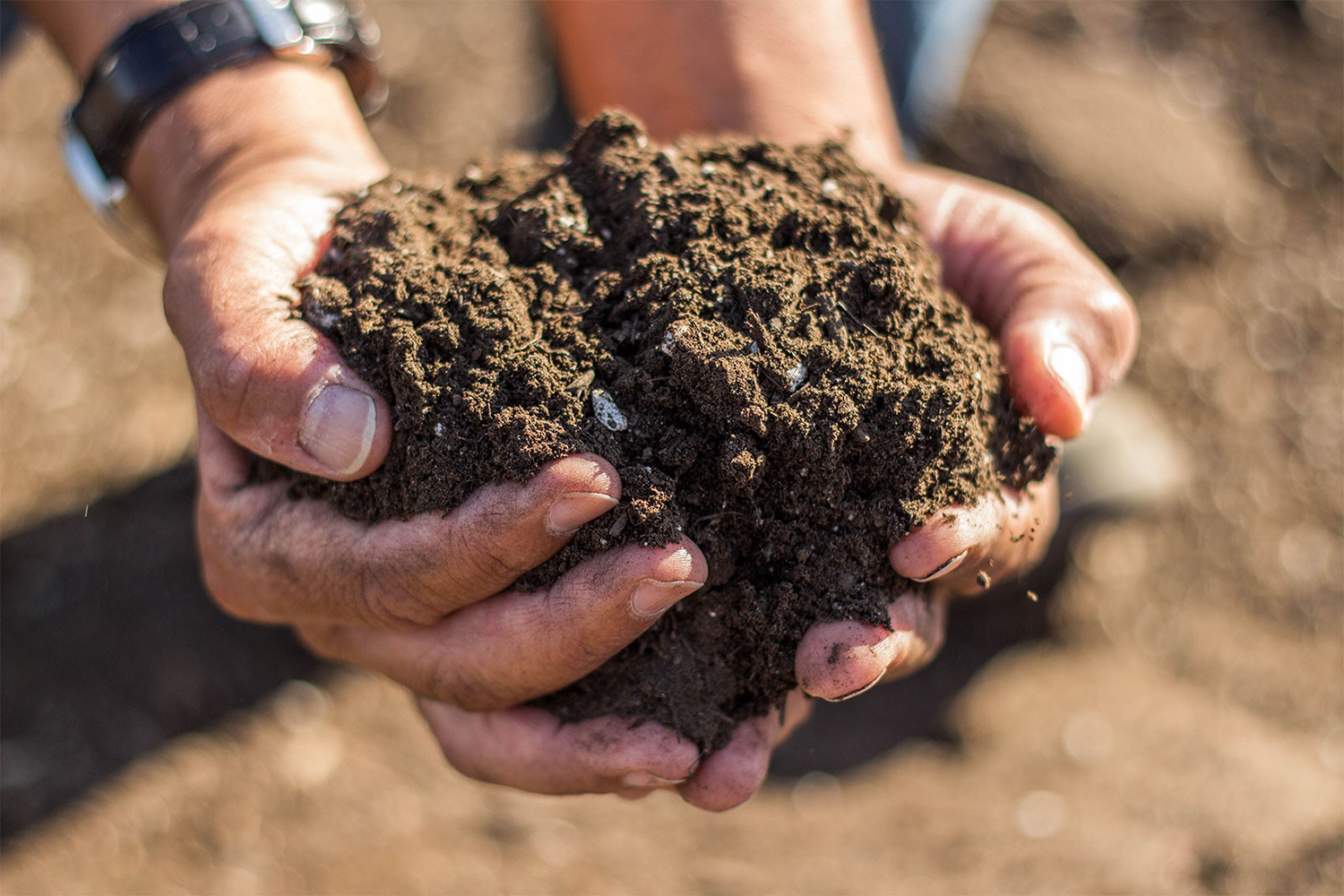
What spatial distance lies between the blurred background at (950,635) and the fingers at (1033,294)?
1.44 meters

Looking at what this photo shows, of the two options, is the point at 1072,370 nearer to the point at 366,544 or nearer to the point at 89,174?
the point at 366,544

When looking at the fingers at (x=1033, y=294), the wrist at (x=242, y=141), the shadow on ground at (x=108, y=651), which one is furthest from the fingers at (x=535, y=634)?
the shadow on ground at (x=108, y=651)

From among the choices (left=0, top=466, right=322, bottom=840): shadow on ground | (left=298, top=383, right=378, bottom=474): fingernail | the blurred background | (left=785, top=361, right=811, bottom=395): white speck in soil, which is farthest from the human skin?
(left=0, top=466, right=322, bottom=840): shadow on ground

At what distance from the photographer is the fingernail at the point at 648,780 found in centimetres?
155

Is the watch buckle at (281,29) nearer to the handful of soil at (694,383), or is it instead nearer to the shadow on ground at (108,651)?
the handful of soil at (694,383)

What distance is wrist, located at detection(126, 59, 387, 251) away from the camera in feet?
6.15

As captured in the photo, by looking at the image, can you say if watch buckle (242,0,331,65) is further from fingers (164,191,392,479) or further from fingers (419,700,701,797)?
fingers (419,700,701,797)

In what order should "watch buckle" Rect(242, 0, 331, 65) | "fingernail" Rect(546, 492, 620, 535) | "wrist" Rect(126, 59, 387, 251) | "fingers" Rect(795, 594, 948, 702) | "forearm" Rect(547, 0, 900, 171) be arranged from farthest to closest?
"forearm" Rect(547, 0, 900, 171) → "watch buckle" Rect(242, 0, 331, 65) → "wrist" Rect(126, 59, 387, 251) → "fingers" Rect(795, 594, 948, 702) → "fingernail" Rect(546, 492, 620, 535)

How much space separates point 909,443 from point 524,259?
706 millimetres

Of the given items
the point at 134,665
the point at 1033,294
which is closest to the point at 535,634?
the point at 1033,294

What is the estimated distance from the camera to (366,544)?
1494mm

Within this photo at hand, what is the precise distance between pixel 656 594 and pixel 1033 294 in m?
0.99

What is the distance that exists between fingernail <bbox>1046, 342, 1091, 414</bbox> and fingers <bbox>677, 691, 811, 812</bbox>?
804 millimetres

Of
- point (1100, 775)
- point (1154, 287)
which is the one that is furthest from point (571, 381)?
point (1154, 287)
